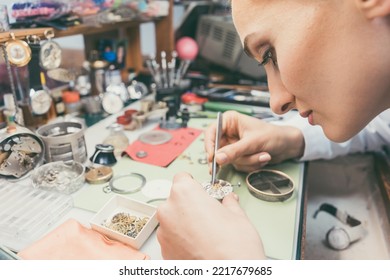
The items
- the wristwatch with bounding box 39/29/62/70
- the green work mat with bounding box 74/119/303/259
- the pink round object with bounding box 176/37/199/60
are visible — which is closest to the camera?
the green work mat with bounding box 74/119/303/259

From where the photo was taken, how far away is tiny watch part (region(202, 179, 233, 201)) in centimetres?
75

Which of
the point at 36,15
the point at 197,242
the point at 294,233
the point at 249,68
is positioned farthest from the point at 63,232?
the point at 249,68

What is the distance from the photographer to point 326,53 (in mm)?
521

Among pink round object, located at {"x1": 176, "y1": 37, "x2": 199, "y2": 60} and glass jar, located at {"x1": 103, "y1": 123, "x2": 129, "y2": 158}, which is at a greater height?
pink round object, located at {"x1": 176, "y1": 37, "x2": 199, "y2": 60}

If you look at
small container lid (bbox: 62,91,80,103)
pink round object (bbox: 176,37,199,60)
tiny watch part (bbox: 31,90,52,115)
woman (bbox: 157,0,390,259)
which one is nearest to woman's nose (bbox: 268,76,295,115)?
woman (bbox: 157,0,390,259)

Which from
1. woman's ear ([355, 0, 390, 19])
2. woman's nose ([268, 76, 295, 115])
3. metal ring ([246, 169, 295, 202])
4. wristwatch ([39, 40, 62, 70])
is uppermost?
woman's ear ([355, 0, 390, 19])

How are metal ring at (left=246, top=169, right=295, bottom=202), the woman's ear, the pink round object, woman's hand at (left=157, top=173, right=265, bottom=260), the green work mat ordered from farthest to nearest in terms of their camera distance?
the pink round object → metal ring at (left=246, top=169, right=295, bottom=202) → the green work mat → woman's hand at (left=157, top=173, right=265, bottom=260) → the woman's ear

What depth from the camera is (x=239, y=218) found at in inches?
25.5

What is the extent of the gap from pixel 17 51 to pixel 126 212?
0.54 meters

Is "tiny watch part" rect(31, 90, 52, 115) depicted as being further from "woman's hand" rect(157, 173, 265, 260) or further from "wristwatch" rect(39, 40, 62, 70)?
"woman's hand" rect(157, 173, 265, 260)

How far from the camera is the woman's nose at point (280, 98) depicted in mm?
651

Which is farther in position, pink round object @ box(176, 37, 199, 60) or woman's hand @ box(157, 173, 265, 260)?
pink round object @ box(176, 37, 199, 60)

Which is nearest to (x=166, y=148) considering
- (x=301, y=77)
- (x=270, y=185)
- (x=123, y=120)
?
(x=123, y=120)

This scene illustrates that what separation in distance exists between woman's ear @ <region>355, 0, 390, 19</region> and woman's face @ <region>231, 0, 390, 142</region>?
0.04 feet
